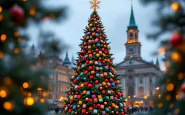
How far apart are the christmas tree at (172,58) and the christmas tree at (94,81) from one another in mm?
9424

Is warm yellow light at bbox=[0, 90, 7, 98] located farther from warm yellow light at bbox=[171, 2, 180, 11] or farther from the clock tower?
the clock tower

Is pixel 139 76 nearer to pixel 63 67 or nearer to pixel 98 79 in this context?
pixel 63 67

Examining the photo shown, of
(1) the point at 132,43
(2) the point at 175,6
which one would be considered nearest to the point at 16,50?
(2) the point at 175,6

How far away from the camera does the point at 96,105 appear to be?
15516mm

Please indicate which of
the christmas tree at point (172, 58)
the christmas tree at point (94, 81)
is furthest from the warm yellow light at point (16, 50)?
the christmas tree at point (94, 81)

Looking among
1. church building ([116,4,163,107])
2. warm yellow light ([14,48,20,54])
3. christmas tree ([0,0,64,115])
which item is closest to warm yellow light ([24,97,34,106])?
christmas tree ([0,0,64,115])

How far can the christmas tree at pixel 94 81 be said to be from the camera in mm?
15609

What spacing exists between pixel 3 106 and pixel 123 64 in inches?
2808

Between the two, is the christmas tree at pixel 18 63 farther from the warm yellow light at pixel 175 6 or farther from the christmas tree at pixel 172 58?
the warm yellow light at pixel 175 6

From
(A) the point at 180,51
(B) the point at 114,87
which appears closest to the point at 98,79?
(B) the point at 114,87

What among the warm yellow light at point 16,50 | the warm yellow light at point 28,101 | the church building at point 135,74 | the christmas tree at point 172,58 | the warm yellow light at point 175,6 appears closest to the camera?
the christmas tree at point 172,58

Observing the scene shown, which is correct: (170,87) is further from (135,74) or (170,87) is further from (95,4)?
(135,74)

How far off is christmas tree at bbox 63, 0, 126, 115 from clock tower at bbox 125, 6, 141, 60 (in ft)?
197

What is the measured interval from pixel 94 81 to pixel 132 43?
6501cm
